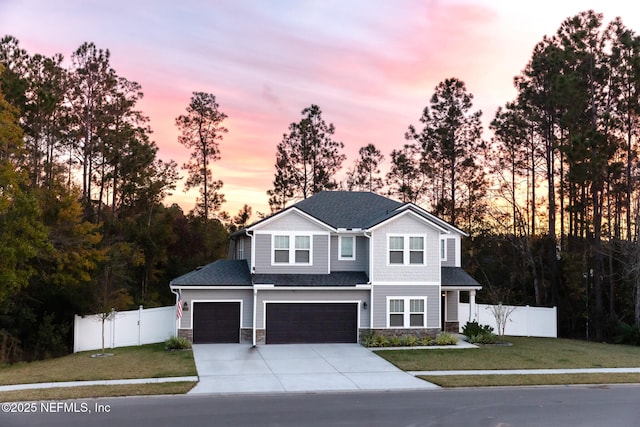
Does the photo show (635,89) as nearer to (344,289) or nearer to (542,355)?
(542,355)

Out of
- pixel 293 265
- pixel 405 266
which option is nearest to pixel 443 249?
pixel 405 266

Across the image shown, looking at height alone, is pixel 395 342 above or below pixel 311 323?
below

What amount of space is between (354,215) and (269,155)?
64.7ft

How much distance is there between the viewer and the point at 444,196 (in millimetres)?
44188

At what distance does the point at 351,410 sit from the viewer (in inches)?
551

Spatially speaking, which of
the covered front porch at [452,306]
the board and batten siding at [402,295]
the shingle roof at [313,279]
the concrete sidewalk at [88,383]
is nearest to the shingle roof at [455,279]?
the covered front porch at [452,306]

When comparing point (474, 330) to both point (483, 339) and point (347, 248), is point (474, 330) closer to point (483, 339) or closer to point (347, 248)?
point (483, 339)

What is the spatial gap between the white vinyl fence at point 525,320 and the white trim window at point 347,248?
7.31 m

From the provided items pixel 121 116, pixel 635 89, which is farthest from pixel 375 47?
pixel 121 116

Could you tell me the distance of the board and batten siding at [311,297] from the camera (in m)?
26.0

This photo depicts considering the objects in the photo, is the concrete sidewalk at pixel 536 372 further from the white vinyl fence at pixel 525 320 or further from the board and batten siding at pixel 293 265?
the white vinyl fence at pixel 525 320

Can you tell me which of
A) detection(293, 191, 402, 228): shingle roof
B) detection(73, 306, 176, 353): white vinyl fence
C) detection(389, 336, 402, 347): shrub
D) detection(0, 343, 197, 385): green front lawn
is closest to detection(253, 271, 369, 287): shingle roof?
detection(293, 191, 402, 228): shingle roof

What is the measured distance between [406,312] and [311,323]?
4378 mm

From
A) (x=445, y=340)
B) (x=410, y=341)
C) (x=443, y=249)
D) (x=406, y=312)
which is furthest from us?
(x=443, y=249)
